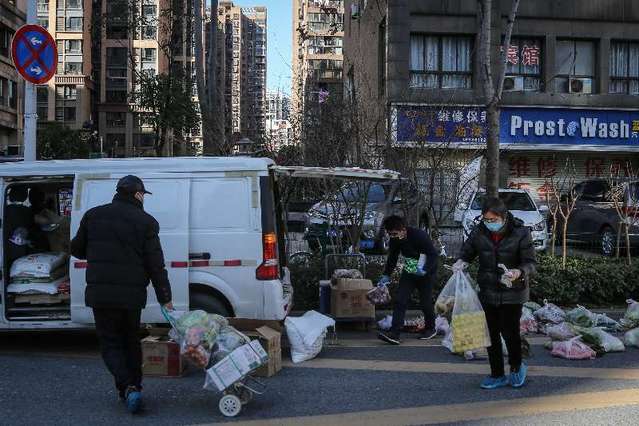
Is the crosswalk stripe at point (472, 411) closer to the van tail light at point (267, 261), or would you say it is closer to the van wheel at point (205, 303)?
the van tail light at point (267, 261)

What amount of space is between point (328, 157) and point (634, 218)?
5.93 m

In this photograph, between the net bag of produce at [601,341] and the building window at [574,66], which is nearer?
the net bag of produce at [601,341]

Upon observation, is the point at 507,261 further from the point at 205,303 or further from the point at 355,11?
the point at 355,11

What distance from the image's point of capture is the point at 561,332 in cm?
766

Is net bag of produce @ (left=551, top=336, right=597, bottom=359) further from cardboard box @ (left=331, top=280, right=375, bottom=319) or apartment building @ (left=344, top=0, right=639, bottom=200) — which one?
apartment building @ (left=344, top=0, right=639, bottom=200)

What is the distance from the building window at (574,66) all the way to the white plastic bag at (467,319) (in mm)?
19621

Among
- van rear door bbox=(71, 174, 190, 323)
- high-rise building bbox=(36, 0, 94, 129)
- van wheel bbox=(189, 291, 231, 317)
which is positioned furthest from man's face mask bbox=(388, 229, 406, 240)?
high-rise building bbox=(36, 0, 94, 129)

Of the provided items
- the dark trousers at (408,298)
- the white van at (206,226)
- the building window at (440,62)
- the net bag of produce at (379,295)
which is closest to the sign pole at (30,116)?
the white van at (206,226)

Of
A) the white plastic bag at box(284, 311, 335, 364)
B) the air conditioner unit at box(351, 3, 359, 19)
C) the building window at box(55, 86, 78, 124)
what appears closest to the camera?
the white plastic bag at box(284, 311, 335, 364)

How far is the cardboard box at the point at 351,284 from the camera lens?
835 cm

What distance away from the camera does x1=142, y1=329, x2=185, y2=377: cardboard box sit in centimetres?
643

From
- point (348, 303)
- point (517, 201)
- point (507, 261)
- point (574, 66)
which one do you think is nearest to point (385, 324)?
point (348, 303)

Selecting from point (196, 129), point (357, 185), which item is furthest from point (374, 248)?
point (196, 129)

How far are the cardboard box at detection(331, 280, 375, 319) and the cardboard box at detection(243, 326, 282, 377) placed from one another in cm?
183
